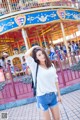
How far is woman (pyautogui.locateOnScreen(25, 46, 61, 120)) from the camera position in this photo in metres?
3.54

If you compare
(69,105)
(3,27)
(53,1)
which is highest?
(53,1)

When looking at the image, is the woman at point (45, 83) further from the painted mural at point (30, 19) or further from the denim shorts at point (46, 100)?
the painted mural at point (30, 19)

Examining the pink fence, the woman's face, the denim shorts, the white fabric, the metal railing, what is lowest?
the pink fence

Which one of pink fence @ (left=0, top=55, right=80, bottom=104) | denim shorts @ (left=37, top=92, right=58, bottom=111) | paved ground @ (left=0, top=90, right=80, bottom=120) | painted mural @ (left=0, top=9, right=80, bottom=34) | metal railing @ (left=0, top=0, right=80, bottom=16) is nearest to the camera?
denim shorts @ (left=37, top=92, right=58, bottom=111)

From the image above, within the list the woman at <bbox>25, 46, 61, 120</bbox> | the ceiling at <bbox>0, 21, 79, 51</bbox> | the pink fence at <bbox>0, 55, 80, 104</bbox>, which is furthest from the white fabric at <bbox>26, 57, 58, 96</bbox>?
the ceiling at <bbox>0, 21, 79, 51</bbox>

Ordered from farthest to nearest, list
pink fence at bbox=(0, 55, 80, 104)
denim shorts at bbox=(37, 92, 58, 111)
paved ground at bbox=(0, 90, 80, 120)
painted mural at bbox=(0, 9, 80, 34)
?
painted mural at bbox=(0, 9, 80, 34) → pink fence at bbox=(0, 55, 80, 104) → paved ground at bbox=(0, 90, 80, 120) → denim shorts at bbox=(37, 92, 58, 111)

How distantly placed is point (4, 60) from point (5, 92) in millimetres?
7590

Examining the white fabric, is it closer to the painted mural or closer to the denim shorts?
the denim shorts

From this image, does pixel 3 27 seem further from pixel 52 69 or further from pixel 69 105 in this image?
pixel 52 69

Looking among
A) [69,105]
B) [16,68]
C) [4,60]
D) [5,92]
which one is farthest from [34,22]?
[69,105]

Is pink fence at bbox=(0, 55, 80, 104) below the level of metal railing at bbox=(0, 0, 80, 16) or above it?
below

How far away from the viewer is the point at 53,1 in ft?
45.4

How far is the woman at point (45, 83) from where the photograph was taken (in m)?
3.54

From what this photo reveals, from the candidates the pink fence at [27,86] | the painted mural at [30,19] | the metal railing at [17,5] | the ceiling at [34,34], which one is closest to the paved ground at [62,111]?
the pink fence at [27,86]
